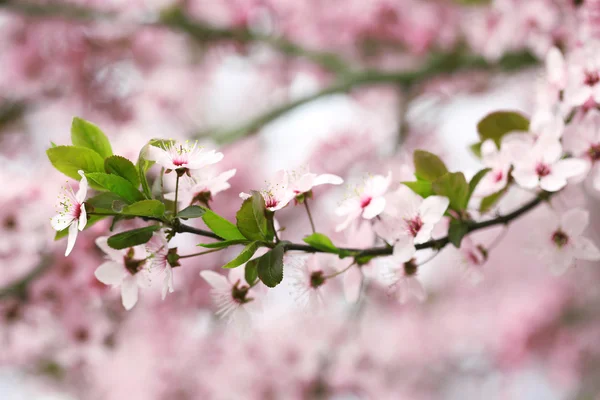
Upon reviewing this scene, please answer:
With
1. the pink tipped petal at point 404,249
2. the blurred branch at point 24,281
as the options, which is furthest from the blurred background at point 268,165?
the pink tipped petal at point 404,249

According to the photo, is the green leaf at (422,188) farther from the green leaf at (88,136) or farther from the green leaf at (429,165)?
the green leaf at (88,136)

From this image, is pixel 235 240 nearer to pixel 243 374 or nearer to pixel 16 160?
pixel 243 374

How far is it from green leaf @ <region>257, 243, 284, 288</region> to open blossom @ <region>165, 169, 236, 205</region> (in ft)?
0.22

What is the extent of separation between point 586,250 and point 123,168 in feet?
1.34

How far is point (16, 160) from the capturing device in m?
1.46

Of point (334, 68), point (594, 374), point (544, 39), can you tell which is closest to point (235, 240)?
point (544, 39)

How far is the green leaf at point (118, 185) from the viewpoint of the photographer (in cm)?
41

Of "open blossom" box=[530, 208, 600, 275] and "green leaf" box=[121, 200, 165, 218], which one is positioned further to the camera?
"open blossom" box=[530, 208, 600, 275]

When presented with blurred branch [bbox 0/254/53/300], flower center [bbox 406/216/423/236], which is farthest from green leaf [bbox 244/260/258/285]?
blurred branch [bbox 0/254/53/300]

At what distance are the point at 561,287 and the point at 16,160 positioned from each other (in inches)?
74.4

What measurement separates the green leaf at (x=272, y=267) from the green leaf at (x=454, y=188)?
15cm

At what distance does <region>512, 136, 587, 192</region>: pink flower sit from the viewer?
0.48 m

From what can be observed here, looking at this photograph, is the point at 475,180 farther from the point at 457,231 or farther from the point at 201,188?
the point at 201,188

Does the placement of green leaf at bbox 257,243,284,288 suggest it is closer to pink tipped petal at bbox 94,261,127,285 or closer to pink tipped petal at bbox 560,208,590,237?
pink tipped petal at bbox 94,261,127,285
